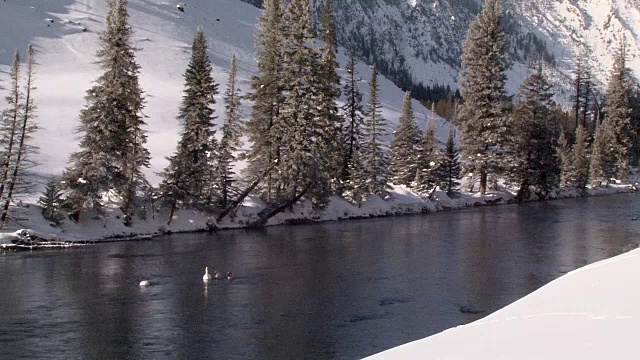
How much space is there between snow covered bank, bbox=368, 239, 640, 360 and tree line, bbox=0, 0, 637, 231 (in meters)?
34.2

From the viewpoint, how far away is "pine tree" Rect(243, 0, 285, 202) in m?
53.9

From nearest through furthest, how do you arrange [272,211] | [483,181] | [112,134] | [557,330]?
[557,330]
[112,134]
[272,211]
[483,181]

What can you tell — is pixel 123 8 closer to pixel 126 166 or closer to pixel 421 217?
pixel 126 166

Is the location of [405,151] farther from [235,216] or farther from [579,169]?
[579,169]

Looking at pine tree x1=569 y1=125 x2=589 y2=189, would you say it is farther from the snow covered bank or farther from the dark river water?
the snow covered bank

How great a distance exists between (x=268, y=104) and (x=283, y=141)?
4.06m

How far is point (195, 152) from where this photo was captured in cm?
4969

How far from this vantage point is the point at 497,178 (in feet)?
238

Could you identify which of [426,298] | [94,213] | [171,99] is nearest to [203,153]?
[94,213]

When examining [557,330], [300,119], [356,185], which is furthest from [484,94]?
[557,330]

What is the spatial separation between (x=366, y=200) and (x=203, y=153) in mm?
16341

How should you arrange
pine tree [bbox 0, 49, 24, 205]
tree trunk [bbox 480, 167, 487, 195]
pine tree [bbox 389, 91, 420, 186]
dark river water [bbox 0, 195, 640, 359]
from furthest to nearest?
tree trunk [bbox 480, 167, 487, 195], pine tree [bbox 389, 91, 420, 186], pine tree [bbox 0, 49, 24, 205], dark river water [bbox 0, 195, 640, 359]

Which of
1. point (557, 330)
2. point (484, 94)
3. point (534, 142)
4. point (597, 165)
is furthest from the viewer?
point (597, 165)

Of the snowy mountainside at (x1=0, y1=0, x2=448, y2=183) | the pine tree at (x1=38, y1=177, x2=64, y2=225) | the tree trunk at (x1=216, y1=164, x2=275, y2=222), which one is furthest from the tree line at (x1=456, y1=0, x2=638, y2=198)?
the pine tree at (x1=38, y1=177, x2=64, y2=225)
